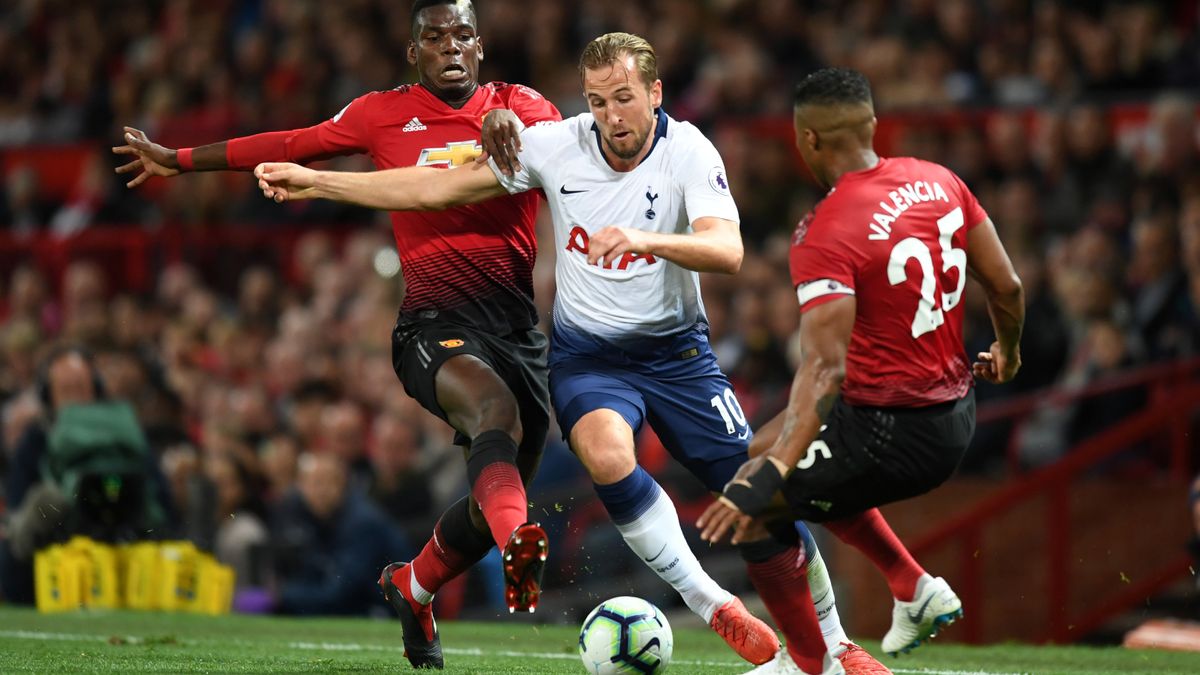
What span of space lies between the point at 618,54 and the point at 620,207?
580 mm

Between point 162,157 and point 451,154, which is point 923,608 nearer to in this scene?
point 451,154

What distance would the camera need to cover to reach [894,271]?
543 centimetres

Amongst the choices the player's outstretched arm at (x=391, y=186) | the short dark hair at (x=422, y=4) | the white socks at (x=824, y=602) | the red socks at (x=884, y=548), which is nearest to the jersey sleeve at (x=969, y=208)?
the red socks at (x=884, y=548)

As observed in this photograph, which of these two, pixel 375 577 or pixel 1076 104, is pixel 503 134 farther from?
pixel 1076 104

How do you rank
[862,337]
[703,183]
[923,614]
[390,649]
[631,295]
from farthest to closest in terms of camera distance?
[390,649] < [631,295] < [703,183] < [923,614] < [862,337]

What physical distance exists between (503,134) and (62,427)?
5.72m

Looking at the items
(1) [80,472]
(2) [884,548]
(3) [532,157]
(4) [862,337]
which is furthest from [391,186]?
(1) [80,472]

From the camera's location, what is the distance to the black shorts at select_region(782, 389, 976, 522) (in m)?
5.49

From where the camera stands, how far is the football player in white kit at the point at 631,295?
20.4ft

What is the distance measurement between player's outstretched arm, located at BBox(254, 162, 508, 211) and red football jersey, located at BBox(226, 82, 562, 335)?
15.9 inches

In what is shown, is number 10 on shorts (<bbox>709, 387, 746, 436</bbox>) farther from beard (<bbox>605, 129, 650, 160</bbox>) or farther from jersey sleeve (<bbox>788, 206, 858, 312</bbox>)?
jersey sleeve (<bbox>788, 206, 858, 312</bbox>)

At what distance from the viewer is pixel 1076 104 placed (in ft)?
38.6

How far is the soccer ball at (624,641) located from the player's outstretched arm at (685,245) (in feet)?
4.38

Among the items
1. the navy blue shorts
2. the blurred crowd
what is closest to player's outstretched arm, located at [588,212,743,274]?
the navy blue shorts
